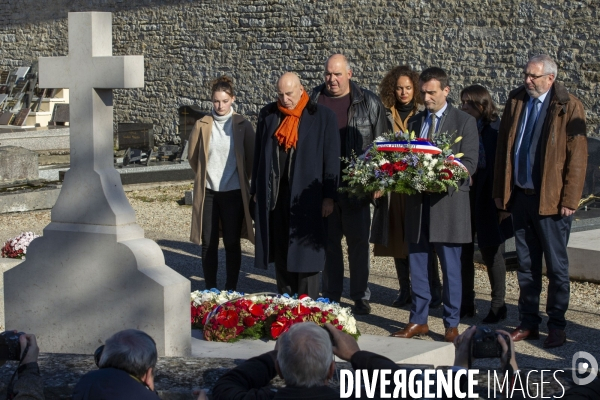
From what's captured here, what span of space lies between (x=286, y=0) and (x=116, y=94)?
6.70m

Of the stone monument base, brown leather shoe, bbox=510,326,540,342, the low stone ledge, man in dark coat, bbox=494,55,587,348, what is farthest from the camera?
brown leather shoe, bbox=510,326,540,342

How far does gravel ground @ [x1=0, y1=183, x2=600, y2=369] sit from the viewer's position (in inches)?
225

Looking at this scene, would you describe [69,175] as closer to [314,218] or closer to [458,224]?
[314,218]

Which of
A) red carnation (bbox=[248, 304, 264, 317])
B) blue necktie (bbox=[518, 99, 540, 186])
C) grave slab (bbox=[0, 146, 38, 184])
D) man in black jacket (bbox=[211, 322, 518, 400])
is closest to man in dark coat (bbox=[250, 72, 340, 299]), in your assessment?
red carnation (bbox=[248, 304, 264, 317])

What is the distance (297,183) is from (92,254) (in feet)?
5.84

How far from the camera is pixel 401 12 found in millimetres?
16812

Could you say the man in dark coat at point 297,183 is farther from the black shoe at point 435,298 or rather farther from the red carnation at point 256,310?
the black shoe at point 435,298

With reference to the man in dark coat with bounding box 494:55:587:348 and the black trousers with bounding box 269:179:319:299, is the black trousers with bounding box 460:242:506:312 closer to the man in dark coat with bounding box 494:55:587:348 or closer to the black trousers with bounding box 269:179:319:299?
the man in dark coat with bounding box 494:55:587:348

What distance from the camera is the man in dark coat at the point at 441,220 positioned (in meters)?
5.81

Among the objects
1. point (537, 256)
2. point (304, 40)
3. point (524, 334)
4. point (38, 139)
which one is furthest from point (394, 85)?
point (304, 40)

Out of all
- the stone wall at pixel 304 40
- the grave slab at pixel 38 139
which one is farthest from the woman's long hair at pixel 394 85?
the grave slab at pixel 38 139

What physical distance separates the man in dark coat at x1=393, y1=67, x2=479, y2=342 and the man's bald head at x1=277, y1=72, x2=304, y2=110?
2.82ft

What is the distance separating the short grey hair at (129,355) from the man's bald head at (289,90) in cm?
333

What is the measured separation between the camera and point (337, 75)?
6.64 metres
